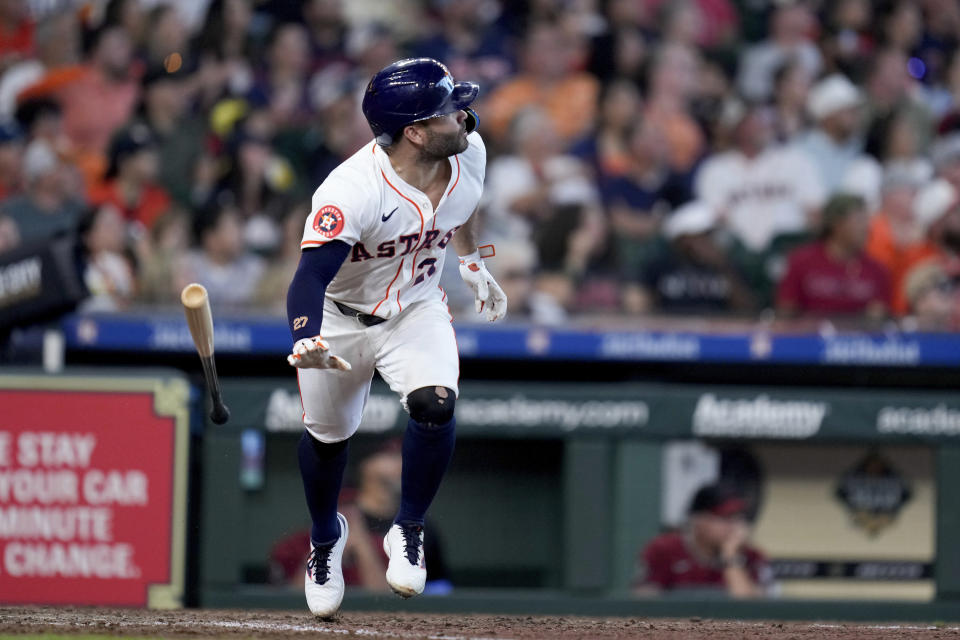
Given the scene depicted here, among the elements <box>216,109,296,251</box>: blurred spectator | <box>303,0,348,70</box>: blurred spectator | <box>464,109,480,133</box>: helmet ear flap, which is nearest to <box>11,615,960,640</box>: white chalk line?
<box>464,109,480,133</box>: helmet ear flap

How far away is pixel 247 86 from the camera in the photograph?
9266mm

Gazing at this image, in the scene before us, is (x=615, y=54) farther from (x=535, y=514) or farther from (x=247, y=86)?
(x=535, y=514)

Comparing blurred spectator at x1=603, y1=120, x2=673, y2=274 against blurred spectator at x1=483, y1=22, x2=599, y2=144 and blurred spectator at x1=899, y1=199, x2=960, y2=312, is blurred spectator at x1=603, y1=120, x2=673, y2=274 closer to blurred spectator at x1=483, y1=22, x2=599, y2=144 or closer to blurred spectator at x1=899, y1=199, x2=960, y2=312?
blurred spectator at x1=483, y1=22, x2=599, y2=144

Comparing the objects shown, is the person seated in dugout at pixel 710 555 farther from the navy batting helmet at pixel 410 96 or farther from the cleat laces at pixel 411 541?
the navy batting helmet at pixel 410 96

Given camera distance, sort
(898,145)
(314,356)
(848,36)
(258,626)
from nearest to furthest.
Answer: (314,356) → (258,626) → (898,145) → (848,36)

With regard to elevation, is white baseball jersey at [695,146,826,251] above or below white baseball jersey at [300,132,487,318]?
above

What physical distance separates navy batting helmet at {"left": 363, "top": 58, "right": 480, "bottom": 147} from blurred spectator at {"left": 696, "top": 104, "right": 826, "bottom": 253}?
4.33 meters

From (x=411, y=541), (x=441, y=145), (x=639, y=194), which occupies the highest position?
(x=639, y=194)

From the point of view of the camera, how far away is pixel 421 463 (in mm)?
4883

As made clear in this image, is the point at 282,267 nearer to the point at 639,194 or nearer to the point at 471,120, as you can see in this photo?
the point at 639,194

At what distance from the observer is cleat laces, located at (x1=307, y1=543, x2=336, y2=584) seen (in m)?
5.18

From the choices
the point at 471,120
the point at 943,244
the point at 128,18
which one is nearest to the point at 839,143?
the point at 943,244

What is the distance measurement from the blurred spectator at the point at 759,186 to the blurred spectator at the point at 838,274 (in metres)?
0.54

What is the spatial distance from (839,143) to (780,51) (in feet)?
3.19
